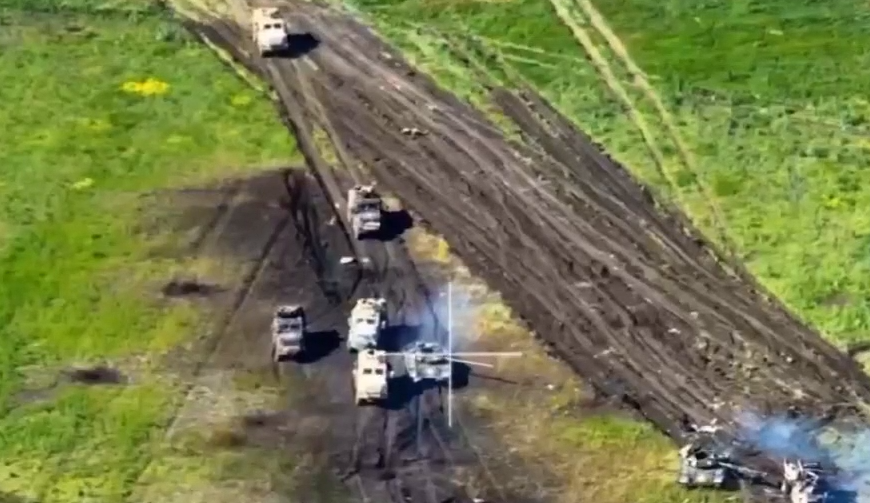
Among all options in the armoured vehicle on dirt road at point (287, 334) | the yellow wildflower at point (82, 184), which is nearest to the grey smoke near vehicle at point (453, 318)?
the armoured vehicle on dirt road at point (287, 334)

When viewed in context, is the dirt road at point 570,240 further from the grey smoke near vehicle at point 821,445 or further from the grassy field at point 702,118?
the grassy field at point 702,118

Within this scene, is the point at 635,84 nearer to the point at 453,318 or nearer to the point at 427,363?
the point at 453,318

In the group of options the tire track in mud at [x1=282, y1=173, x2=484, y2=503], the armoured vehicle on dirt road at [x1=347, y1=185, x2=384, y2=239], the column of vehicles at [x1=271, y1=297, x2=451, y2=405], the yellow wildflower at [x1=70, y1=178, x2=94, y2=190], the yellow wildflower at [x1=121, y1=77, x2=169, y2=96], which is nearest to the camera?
the tire track in mud at [x1=282, y1=173, x2=484, y2=503]

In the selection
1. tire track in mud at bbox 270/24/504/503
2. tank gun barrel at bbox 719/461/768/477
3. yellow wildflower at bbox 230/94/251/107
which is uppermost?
yellow wildflower at bbox 230/94/251/107

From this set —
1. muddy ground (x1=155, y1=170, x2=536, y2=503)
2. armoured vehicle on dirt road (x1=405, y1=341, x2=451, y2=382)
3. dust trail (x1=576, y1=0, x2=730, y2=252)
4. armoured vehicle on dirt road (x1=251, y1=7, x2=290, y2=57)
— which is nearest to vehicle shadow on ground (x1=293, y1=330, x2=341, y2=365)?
muddy ground (x1=155, y1=170, x2=536, y2=503)

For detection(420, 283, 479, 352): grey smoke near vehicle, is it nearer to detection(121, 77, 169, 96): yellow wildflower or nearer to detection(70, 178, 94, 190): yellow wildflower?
detection(70, 178, 94, 190): yellow wildflower

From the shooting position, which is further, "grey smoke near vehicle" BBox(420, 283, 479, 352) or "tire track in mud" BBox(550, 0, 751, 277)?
"tire track in mud" BBox(550, 0, 751, 277)
